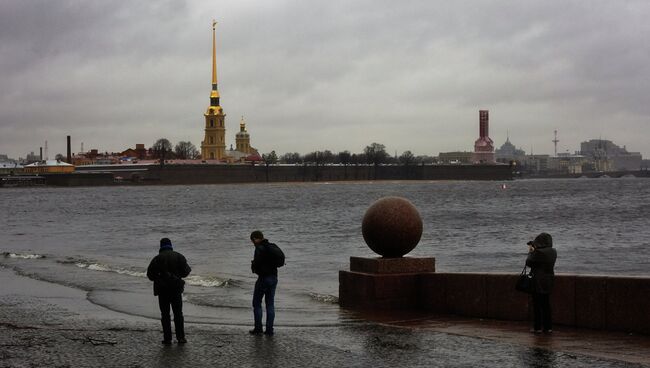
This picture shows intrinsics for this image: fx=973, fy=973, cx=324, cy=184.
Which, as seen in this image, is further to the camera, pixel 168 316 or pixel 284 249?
pixel 284 249

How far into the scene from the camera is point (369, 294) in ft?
35.5

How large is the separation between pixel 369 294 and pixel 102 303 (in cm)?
475

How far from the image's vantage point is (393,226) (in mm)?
10641

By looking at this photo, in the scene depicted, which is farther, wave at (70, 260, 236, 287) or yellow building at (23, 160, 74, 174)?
yellow building at (23, 160, 74, 174)

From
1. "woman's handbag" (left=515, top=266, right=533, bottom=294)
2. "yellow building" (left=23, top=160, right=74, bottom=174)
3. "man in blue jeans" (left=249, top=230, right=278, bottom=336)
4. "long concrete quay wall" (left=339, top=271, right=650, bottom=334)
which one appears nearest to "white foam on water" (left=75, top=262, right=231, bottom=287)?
"long concrete quay wall" (left=339, top=271, right=650, bottom=334)

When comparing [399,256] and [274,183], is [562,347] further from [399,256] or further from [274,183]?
[274,183]

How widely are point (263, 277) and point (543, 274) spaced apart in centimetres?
267

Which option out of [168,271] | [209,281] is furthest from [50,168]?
[168,271]

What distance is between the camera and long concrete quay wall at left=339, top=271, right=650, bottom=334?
29.1 ft

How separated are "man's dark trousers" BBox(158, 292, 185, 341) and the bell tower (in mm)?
170938

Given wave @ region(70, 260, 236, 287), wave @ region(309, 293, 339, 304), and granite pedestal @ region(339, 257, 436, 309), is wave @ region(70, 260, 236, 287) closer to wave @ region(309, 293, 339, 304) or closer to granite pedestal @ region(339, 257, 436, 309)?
wave @ region(309, 293, 339, 304)

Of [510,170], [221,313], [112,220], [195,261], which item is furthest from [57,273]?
[510,170]

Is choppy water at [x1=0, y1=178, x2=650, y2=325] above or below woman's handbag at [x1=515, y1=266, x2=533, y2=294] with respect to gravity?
below

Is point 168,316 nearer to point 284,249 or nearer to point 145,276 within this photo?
point 145,276
